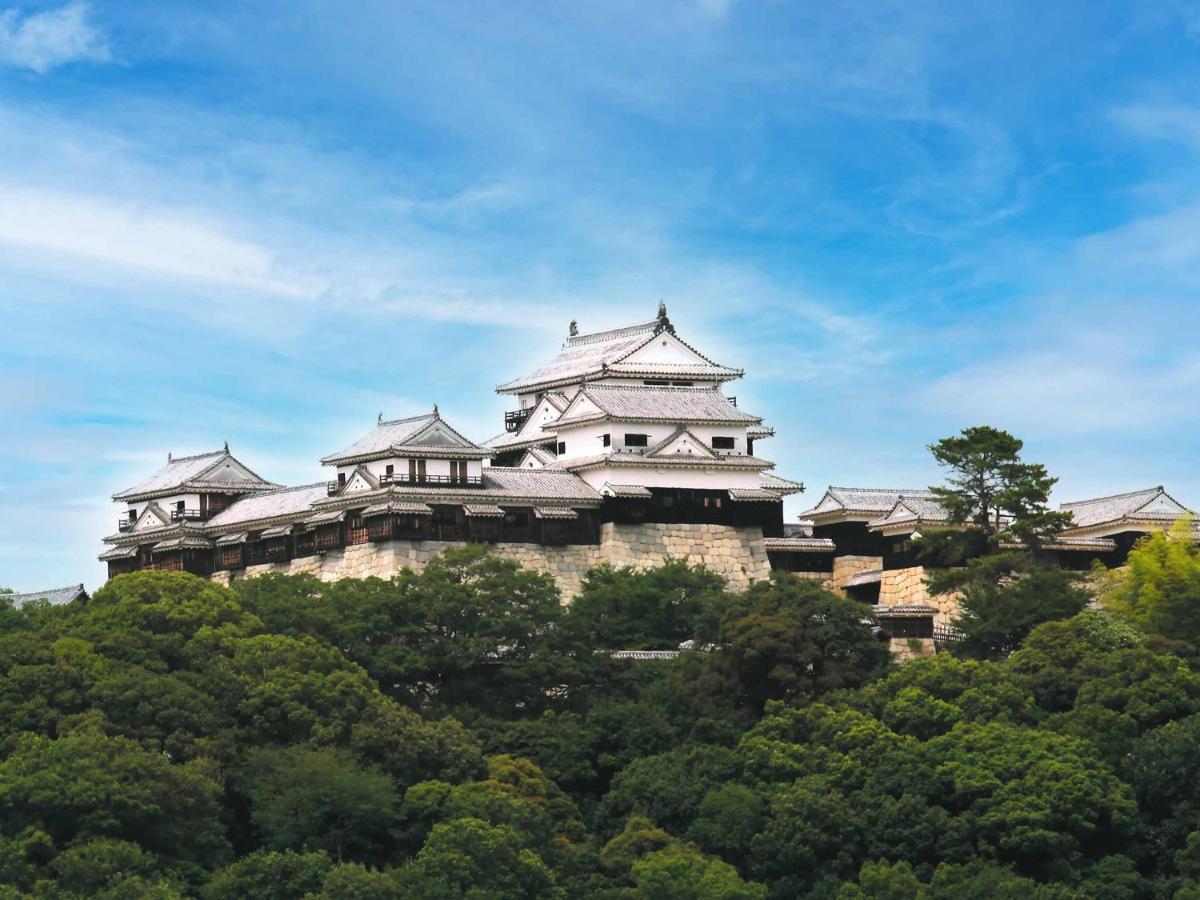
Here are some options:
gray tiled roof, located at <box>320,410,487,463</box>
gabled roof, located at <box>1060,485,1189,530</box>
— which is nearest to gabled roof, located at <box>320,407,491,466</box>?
gray tiled roof, located at <box>320,410,487,463</box>

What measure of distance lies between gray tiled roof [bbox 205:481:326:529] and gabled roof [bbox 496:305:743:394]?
21.5 ft

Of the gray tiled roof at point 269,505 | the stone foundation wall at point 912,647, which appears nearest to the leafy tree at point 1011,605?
the stone foundation wall at point 912,647

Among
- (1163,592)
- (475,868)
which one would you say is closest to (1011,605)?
(1163,592)

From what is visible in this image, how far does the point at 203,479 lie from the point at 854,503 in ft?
46.7

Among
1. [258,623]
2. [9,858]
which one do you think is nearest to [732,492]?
[258,623]

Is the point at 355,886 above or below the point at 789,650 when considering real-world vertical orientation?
below

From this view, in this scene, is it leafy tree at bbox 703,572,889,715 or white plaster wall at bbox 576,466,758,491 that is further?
white plaster wall at bbox 576,466,758,491

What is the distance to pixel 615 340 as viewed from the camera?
204ft

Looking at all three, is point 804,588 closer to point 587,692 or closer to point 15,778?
point 587,692

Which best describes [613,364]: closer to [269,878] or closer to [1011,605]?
[1011,605]

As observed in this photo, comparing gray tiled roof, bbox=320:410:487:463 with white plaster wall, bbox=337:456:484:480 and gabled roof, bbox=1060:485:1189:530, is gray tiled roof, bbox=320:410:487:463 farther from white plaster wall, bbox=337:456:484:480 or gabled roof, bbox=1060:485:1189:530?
gabled roof, bbox=1060:485:1189:530

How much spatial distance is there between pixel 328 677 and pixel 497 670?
4822mm

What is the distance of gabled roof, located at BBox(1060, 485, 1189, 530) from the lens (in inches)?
2185

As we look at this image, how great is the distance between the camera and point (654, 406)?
188 ft
